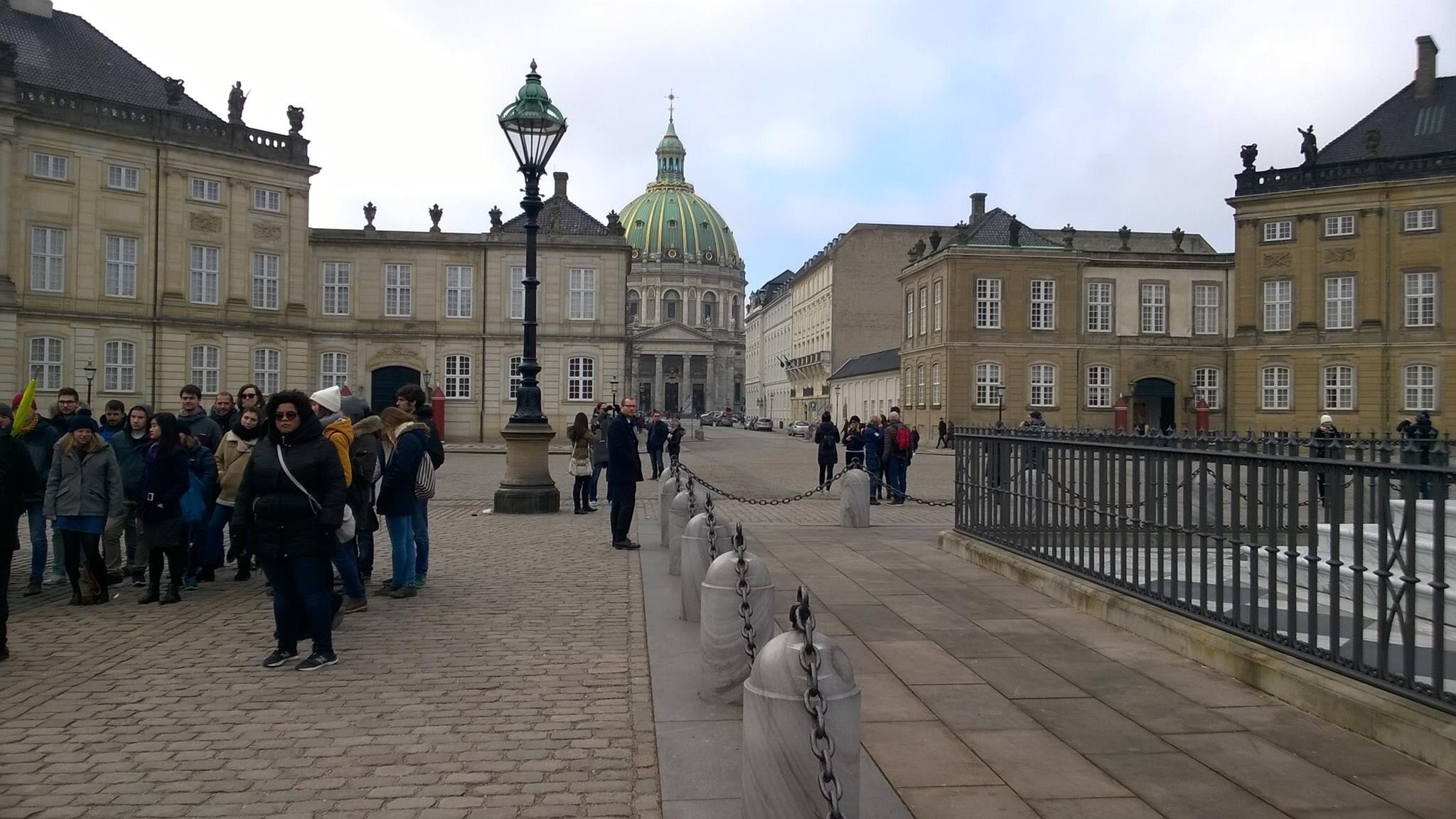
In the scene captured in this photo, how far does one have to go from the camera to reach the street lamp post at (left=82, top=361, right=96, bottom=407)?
3788 centimetres

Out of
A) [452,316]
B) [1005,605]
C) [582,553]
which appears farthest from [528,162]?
[452,316]

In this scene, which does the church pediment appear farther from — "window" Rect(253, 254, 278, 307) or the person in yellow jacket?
the person in yellow jacket

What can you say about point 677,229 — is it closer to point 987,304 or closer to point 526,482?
point 987,304

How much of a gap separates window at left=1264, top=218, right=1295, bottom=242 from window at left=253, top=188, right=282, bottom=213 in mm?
40820

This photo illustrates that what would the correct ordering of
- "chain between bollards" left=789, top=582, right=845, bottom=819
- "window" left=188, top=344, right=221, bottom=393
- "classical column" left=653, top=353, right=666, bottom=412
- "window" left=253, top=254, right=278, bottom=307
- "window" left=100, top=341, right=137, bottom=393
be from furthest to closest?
"classical column" left=653, top=353, right=666, bottom=412, "window" left=253, top=254, right=278, bottom=307, "window" left=188, top=344, right=221, bottom=393, "window" left=100, top=341, right=137, bottom=393, "chain between bollards" left=789, top=582, right=845, bottom=819

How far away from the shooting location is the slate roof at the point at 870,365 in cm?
6391

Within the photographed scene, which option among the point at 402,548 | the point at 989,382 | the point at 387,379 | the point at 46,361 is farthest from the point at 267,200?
the point at 402,548

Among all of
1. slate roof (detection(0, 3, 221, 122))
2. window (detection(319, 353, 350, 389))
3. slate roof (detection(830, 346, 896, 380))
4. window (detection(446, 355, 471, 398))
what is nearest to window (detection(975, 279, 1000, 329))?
slate roof (detection(830, 346, 896, 380))

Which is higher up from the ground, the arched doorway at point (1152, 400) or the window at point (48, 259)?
the window at point (48, 259)

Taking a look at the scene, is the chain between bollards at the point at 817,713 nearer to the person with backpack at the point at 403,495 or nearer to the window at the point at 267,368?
the person with backpack at the point at 403,495

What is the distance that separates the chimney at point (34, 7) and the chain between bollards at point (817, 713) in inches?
1893

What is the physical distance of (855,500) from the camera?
592 inches

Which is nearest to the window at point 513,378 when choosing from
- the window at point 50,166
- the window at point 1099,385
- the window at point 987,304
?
the window at point 50,166

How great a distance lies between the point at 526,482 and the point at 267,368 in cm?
3106
